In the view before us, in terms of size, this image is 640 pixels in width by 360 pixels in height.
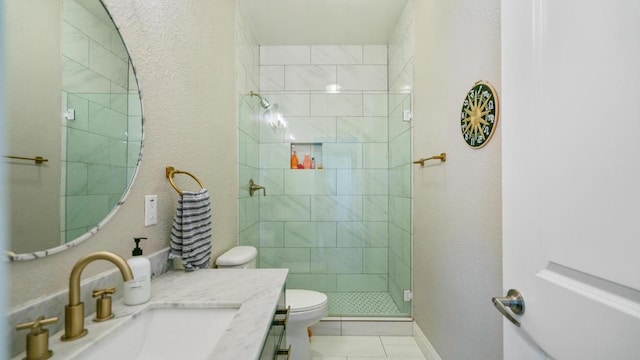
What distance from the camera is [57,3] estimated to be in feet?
2.18

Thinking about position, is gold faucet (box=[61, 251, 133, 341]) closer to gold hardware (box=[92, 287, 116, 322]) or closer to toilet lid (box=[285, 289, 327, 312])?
gold hardware (box=[92, 287, 116, 322])

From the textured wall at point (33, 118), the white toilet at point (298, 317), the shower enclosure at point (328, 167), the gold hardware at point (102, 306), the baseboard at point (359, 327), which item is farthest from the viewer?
the shower enclosure at point (328, 167)

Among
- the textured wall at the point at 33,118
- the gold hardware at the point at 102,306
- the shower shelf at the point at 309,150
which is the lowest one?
the gold hardware at the point at 102,306

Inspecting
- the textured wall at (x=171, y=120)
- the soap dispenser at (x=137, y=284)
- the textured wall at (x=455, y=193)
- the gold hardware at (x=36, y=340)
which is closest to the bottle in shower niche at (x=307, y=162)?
→ the textured wall at (x=171, y=120)

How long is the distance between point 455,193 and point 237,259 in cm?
123

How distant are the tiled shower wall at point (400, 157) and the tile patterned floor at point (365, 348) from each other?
0.86 feet

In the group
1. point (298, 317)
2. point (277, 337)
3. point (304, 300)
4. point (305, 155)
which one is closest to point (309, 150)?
point (305, 155)

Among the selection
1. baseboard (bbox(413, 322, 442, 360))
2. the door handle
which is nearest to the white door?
the door handle

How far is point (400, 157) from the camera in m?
2.36

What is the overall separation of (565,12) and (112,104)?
1.17 meters

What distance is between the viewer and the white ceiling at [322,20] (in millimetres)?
2178

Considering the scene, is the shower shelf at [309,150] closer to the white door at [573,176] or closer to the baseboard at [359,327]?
the baseboard at [359,327]

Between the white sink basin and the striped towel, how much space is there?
0.32m

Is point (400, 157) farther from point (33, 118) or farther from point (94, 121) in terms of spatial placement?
point (33, 118)
